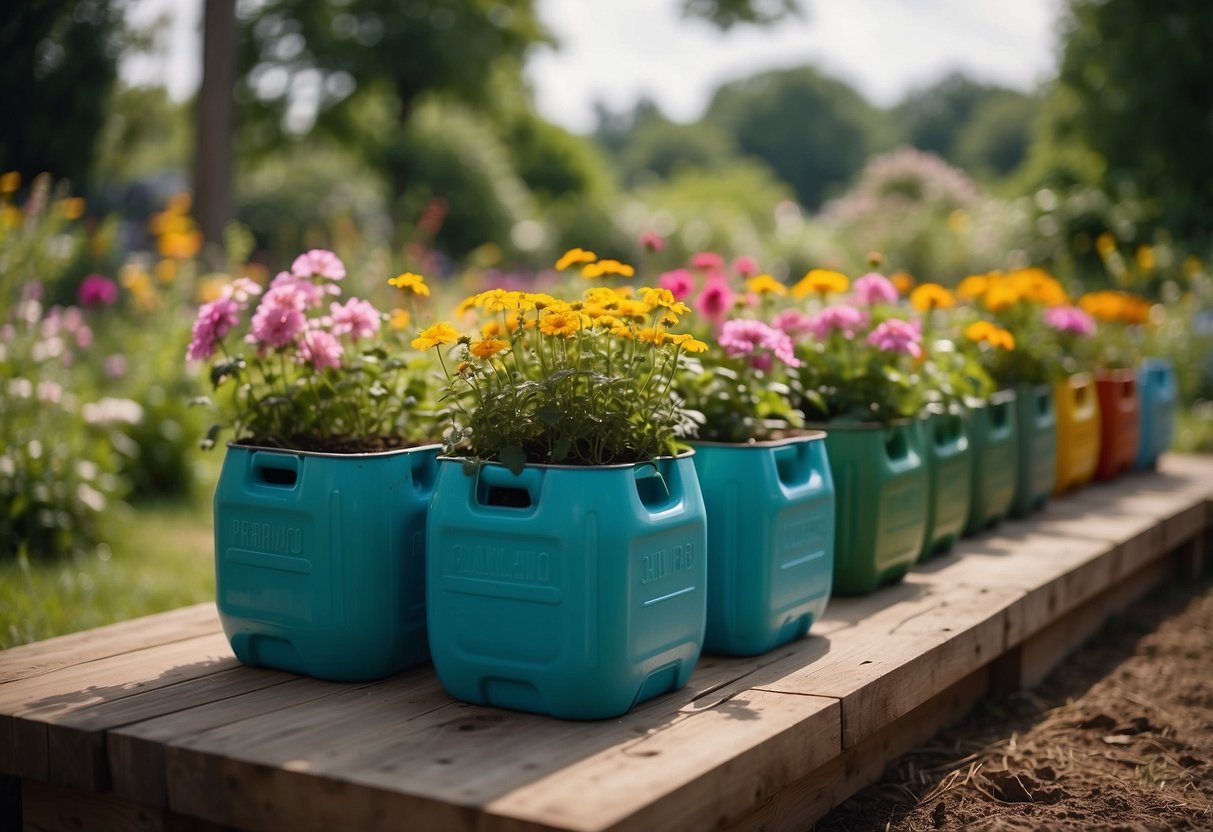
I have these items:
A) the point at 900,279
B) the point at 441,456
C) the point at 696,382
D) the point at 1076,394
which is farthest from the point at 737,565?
the point at 1076,394

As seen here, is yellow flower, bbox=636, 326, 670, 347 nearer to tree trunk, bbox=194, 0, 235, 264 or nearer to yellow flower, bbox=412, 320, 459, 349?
yellow flower, bbox=412, 320, 459, 349

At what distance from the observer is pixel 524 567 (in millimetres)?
1908

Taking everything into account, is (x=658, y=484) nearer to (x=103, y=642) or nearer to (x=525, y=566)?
(x=525, y=566)

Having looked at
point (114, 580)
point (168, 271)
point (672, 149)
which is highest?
point (672, 149)

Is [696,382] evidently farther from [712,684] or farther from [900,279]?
[900,279]

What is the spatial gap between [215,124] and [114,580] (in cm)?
666

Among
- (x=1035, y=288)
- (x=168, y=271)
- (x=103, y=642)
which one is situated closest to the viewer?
(x=103, y=642)

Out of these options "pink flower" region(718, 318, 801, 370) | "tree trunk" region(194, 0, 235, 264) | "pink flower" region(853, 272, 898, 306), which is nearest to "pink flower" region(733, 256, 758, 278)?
"pink flower" region(853, 272, 898, 306)

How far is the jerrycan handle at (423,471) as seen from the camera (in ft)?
7.30

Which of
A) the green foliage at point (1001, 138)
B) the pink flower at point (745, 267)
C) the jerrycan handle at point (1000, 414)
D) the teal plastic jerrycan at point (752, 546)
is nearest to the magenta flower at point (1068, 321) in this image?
the jerrycan handle at point (1000, 414)

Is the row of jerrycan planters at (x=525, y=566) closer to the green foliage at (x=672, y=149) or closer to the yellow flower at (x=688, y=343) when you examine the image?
the yellow flower at (x=688, y=343)

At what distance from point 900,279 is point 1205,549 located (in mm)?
2078

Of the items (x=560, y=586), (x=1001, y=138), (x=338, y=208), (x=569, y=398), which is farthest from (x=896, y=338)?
(x=1001, y=138)

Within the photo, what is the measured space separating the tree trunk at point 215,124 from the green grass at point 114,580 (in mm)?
5189
